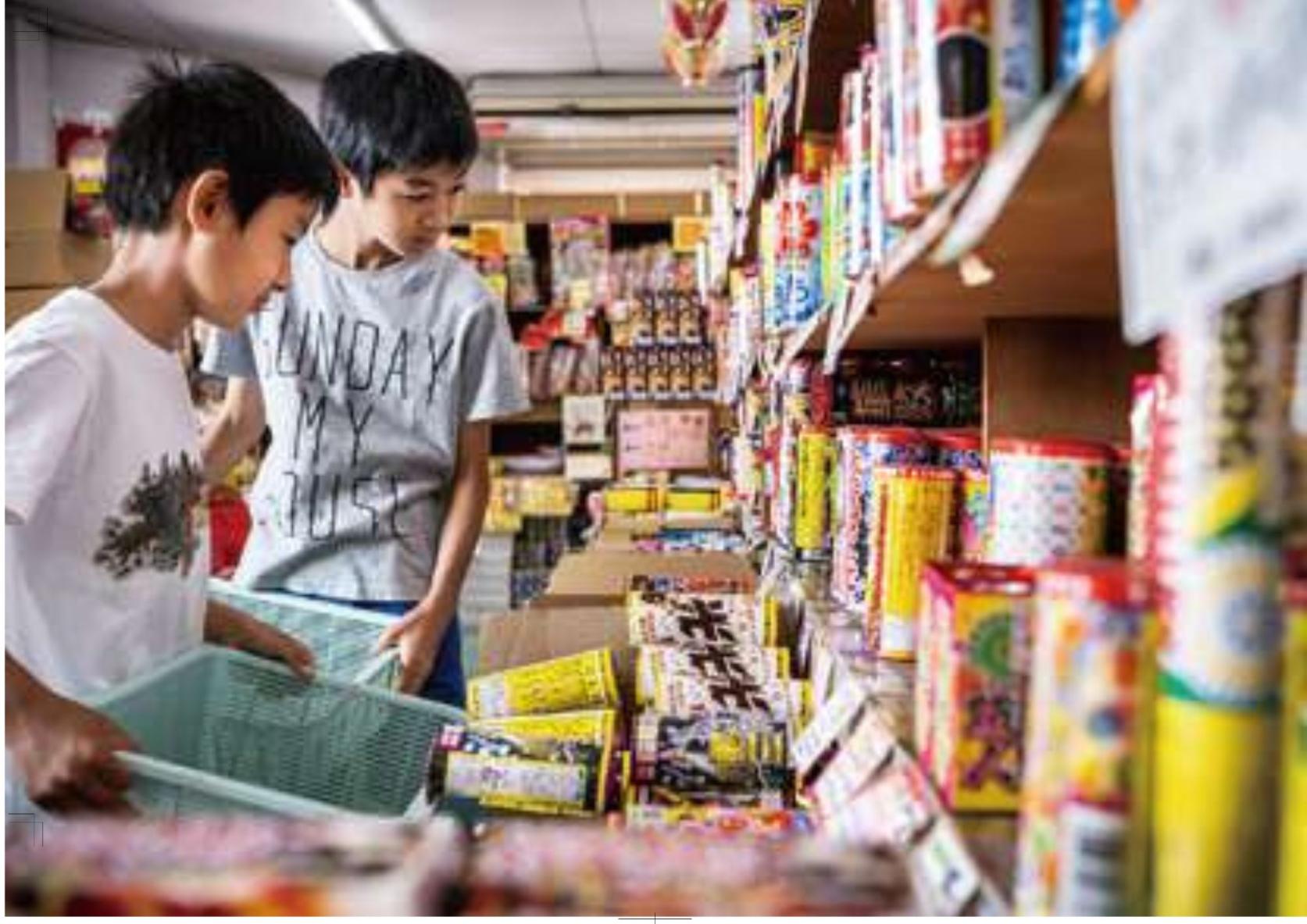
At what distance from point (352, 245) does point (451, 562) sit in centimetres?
61

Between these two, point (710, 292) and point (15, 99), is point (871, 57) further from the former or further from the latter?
point (15, 99)

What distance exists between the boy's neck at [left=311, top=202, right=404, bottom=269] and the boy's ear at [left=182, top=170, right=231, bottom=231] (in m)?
0.69

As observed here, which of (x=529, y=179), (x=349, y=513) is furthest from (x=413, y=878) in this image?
(x=529, y=179)

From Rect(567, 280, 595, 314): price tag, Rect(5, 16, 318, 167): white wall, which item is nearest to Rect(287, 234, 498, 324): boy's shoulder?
Rect(567, 280, 595, 314): price tag

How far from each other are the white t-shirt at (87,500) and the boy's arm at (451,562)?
510 millimetres

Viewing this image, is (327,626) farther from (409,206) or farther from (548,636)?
(409,206)

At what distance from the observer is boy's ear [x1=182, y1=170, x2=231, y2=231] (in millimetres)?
1640

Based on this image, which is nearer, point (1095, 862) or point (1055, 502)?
point (1095, 862)

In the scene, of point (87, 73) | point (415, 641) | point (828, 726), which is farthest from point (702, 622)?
point (87, 73)

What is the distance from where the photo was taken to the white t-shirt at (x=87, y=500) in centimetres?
136

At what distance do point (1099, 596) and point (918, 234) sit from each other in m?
0.36

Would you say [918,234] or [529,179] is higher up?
[529,179]

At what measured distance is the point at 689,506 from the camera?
5.22 m

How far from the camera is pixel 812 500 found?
2.20 metres
